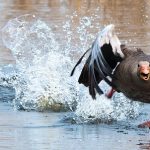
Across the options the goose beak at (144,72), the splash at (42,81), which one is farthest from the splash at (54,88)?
the goose beak at (144,72)

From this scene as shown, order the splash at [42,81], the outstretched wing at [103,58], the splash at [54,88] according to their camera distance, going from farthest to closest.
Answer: the splash at [42,81] < the splash at [54,88] < the outstretched wing at [103,58]

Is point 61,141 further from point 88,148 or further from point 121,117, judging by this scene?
point 121,117

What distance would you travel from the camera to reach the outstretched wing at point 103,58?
35.3 ft

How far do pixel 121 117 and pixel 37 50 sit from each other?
16.0 ft

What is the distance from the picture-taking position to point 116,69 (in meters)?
10.8

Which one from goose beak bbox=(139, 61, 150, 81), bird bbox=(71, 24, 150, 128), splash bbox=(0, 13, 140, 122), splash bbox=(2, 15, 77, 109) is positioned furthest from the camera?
splash bbox=(2, 15, 77, 109)

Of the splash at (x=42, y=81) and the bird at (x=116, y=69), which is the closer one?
the bird at (x=116, y=69)

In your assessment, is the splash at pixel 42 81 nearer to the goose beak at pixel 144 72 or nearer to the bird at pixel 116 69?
the bird at pixel 116 69

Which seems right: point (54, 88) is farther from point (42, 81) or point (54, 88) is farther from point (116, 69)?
point (116, 69)

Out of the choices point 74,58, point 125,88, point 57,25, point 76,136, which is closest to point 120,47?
point 125,88

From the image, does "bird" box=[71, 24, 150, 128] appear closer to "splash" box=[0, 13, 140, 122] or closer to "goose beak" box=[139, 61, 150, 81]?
"goose beak" box=[139, 61, 150, 81]

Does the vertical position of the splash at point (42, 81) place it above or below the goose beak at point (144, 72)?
below

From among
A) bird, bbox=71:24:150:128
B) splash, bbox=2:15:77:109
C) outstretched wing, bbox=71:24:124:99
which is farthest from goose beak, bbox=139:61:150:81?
splash, bbox=2:15:77:109

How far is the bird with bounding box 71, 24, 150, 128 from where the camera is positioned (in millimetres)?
10077
